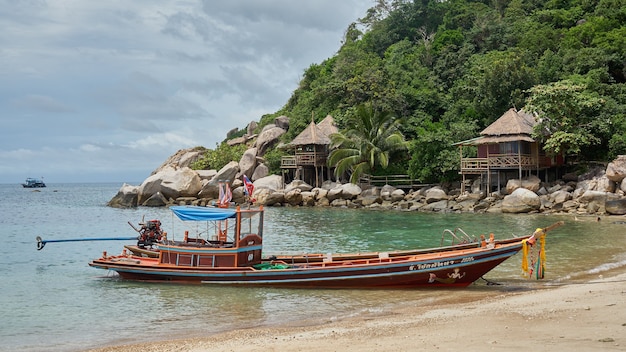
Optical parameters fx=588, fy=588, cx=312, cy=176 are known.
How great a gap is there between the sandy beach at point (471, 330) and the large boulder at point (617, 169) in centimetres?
2156

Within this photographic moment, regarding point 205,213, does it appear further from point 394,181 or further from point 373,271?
point 394,181

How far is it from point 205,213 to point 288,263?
298cm

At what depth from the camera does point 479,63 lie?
51.8 metres

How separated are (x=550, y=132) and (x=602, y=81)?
7.91 metres

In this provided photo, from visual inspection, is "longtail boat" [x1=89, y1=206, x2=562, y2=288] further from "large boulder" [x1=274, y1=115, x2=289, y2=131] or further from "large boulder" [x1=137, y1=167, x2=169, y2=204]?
"large boulder" [x1=274, y1=115, x2=289, y2=131]

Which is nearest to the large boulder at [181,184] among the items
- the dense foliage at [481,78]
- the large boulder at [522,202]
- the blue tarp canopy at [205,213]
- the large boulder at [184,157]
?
the dense foliage at [481,78]

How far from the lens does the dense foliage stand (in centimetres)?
3656

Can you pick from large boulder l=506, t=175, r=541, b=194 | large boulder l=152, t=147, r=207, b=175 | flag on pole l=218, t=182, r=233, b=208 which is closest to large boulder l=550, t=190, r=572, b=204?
large boulder l=506, t=175, r=541, b=194

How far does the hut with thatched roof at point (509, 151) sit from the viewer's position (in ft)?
124

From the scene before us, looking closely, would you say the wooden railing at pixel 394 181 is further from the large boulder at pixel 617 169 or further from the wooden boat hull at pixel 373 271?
the wooden boat hull at pixel 373 271

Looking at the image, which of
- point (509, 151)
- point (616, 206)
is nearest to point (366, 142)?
point (509, 151)

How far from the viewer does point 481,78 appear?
46156mm

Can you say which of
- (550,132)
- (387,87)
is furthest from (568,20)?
(550,132)

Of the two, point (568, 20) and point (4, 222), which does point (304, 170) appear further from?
point (568, 20)
